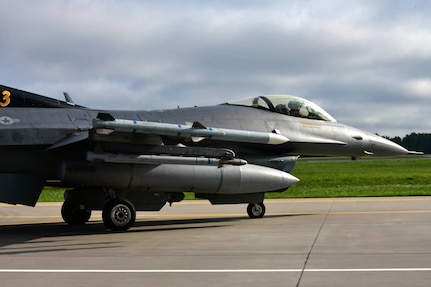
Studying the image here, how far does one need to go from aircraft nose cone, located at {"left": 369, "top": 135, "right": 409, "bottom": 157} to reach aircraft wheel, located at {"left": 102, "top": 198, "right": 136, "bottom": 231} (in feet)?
23.9

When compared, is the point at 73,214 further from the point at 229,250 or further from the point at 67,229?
the point at 229,250

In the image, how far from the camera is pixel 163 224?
607 inches

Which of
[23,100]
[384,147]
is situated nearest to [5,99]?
[23,100]

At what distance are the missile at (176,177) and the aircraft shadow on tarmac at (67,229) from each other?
995 mm

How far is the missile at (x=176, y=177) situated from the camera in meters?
13.1

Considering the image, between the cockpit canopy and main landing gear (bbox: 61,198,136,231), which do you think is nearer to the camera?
main landing gear (bbox: 61,198,136,231)

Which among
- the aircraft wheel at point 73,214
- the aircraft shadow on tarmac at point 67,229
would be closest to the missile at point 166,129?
the aircraft shadow on tarmac at point 67,229

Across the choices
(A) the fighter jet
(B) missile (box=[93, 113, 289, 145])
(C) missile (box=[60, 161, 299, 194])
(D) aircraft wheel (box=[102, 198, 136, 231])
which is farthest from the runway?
(B) missile (box=[93, 113, 289, 145])

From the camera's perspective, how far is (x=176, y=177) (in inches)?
537

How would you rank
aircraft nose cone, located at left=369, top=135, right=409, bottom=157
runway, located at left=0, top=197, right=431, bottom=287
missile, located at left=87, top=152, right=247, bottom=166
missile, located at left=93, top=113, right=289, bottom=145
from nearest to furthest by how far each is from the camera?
runway, located at left=0, top=197, right=431, bottom=287
missile, located at left=93, top=113, right=289, bottom=145
missile, located at left=87, top=152, right=247, bottom=166
aircraft nose cone, located at left=369, top=135, right=409, bottom=157

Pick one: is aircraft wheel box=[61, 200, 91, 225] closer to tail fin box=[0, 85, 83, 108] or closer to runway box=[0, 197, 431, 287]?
runway box=[0, 197, 431, 287]

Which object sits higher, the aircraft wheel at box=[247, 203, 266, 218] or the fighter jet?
the fighter jet

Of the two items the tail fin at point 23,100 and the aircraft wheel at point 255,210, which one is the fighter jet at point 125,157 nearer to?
the tail fin at point 23,100

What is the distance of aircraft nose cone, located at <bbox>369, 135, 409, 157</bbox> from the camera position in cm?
1720
